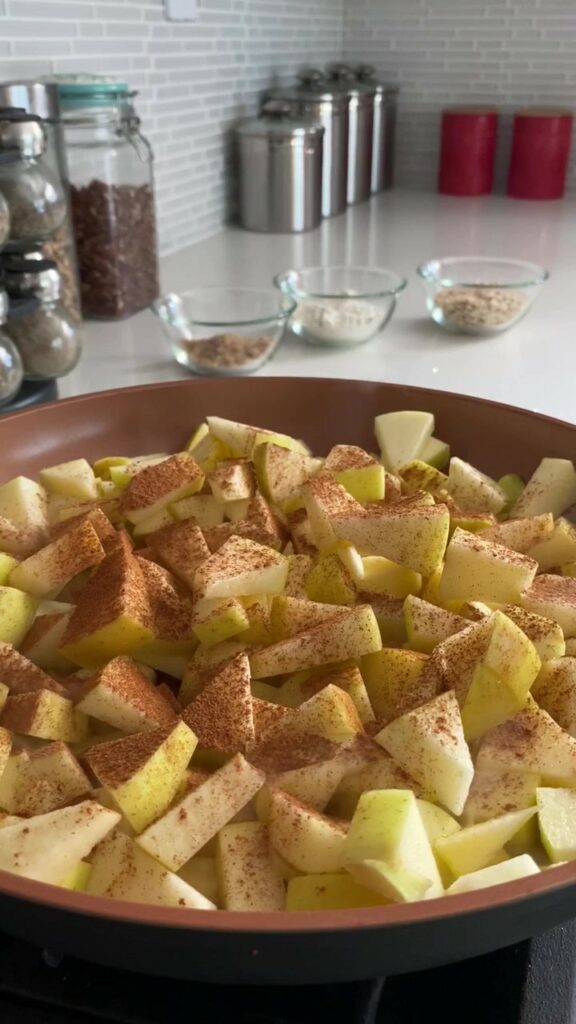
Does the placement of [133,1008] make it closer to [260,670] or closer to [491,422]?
[260,670]

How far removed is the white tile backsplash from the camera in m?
1.80

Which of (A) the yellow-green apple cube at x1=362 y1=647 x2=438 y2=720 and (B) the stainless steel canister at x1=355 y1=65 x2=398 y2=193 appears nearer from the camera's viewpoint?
(A) the yellow-green apple cube at x1=362 y1=647 x2=438 y2=720

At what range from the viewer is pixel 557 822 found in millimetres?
588

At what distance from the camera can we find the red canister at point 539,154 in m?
3.09

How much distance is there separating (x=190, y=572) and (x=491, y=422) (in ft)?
1.47

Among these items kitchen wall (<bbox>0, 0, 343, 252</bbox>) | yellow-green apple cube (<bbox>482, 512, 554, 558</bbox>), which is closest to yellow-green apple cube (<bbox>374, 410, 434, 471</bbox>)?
yellow-green apple cube (<bbox>482, 512, 554, 558</bbox>)

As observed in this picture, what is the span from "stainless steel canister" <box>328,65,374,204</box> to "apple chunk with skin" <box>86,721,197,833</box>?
264 centimetres

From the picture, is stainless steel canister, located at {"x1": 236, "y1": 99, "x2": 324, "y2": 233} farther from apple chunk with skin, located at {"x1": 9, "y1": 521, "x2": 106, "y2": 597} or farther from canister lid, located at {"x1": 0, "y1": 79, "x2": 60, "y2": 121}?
apple chunk with skin, located at {"x1": 9, "y1": 521, "x2": 106, "y2": 597}

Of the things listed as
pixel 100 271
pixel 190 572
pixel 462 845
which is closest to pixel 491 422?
pixel 190 572

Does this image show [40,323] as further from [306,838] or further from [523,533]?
[306,838]

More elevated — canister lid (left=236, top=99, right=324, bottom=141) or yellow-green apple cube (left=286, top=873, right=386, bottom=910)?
canister lid (left=236, top=99, right=324, bottom=141)

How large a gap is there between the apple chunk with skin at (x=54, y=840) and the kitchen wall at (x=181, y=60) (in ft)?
4.64

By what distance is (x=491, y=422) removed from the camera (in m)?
1.07

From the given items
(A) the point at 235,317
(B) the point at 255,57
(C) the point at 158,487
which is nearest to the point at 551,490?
(C) the point at 158,487
